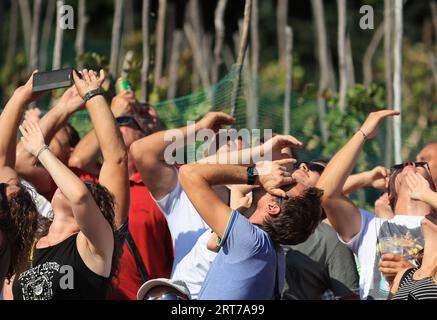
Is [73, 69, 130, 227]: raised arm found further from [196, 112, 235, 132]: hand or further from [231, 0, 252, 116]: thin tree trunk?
[231, 0, 252, 116]: thin tree trunk

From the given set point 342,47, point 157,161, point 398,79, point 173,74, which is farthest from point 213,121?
point 173,74

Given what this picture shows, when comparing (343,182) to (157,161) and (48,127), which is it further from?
(48,127)

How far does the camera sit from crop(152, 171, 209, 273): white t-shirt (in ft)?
19.2

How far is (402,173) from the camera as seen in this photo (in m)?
5.40

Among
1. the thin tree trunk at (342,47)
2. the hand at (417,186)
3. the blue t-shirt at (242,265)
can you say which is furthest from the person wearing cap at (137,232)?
the thin tree trunk at (342,47)

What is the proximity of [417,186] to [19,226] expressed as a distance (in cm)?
197

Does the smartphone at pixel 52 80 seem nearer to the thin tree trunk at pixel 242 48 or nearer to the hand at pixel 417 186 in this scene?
the hand at pixel 417 186

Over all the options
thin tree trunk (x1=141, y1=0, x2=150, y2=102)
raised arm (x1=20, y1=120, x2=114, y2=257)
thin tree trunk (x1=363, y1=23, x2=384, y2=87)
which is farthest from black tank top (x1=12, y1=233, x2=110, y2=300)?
thin tree trunk (x1=363, y1=23, x2=384, y2=87)

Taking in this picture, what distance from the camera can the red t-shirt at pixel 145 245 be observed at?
5.96 m

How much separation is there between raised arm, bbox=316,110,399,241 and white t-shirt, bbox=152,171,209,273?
79cm

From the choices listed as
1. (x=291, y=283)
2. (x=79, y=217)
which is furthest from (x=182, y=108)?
(x=79, y=217)
